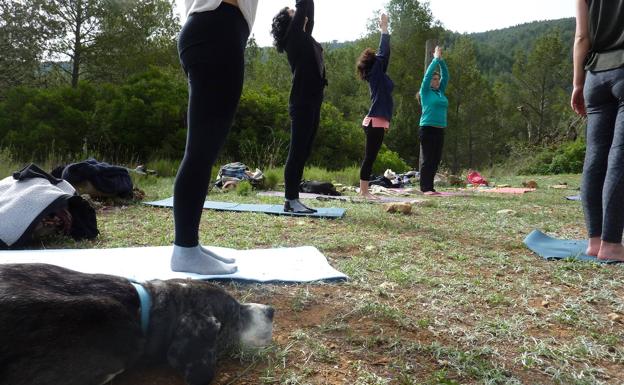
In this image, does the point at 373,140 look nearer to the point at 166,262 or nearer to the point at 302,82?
the point at 302,82

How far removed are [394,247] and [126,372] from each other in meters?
1.98

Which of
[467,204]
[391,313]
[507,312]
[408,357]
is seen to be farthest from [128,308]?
[467,204]

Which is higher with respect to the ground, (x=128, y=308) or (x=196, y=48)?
(x=196, y=48)

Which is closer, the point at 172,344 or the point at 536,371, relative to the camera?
the point at 172,344

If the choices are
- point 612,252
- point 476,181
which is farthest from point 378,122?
point 476,181

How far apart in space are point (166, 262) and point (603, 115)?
261 cm

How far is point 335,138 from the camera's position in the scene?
15.3 meters

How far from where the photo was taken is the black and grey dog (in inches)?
41.1

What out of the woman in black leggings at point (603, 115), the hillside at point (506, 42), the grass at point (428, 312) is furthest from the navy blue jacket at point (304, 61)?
the hillside at point (506, 42)

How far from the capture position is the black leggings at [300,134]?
401 centimetres

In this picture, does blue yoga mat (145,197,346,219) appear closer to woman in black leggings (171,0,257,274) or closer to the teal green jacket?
woman in black leggings (171,0,257,274)

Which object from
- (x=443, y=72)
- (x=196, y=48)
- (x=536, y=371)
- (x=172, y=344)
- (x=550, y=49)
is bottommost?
(x=536, y=371)

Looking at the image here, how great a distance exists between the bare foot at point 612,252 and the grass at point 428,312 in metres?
0.14

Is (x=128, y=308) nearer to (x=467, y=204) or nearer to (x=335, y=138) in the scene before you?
(x=467, y=204)
